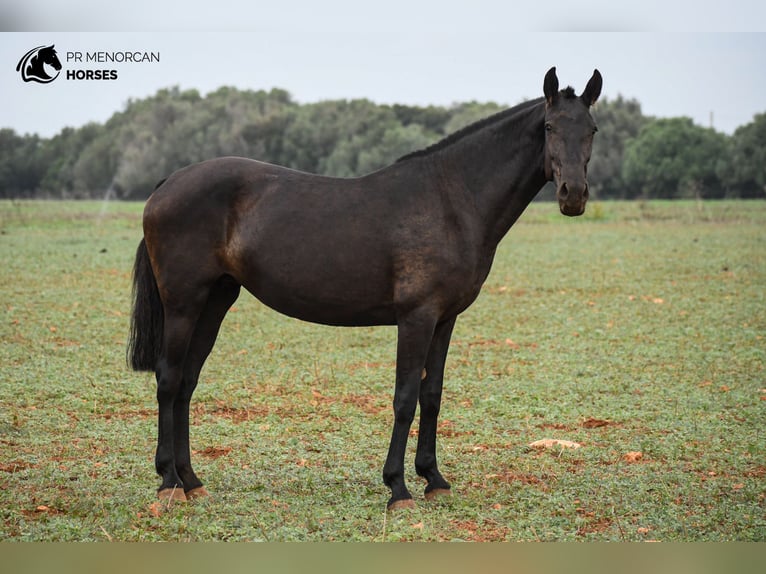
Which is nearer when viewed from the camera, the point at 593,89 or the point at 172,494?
the point at 593,89

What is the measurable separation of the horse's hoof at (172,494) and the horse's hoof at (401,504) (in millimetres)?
1411

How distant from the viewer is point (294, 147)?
160 ft

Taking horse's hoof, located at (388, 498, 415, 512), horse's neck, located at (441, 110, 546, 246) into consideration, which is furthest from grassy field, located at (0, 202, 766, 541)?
horse's neck, located at (441, 110, 546, 246)

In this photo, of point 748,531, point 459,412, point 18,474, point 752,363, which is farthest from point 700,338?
point 18,474

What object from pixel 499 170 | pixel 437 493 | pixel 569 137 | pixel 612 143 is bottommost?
pixel 437 493

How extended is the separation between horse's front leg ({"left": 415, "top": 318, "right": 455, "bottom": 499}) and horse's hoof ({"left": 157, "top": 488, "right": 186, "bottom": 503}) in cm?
164

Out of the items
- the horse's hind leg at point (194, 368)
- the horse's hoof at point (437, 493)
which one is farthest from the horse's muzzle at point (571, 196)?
the horse's hind leg at point (194, 368)

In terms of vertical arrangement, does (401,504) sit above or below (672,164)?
below

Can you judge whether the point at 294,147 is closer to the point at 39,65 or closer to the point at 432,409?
the point at 39,65

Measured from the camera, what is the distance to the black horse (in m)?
5.46

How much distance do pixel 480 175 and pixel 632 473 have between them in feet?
8.56

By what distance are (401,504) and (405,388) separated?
76 cm

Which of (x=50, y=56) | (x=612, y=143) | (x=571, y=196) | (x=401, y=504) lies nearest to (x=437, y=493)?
(x=401, y=504)

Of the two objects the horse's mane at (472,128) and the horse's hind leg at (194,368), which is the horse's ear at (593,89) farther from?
the horse's hind leg at (194,368)
